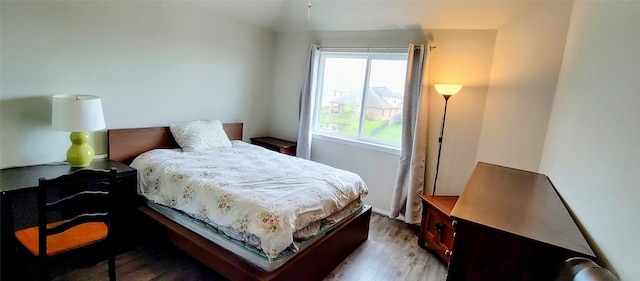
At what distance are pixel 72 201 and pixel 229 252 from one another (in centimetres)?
96

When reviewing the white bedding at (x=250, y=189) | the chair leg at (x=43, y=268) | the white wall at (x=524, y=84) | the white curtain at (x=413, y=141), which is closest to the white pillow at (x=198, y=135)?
the white bedding at (x=250, y=189)

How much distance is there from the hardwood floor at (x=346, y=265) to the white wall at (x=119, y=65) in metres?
1.04

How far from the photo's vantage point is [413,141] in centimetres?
339

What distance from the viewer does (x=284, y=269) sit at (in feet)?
6.26

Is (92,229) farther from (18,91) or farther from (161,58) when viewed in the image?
(161,58)

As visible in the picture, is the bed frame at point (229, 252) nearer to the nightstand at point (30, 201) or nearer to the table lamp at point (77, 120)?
the nightstand at point (30, 201)

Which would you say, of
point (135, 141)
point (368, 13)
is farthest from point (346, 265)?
point (368, 13)

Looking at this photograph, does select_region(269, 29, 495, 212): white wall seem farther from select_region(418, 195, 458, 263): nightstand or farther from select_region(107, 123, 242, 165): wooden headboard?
select_region(107, 123, 242, 165): wooden headboard

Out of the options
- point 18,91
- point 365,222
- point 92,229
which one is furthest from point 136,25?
point 365,222

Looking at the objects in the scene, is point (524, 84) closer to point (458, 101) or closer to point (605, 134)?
point (458, 101)

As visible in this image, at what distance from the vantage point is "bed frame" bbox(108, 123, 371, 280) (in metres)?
1.96

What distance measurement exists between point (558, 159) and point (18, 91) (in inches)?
153

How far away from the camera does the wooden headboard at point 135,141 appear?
286 cm

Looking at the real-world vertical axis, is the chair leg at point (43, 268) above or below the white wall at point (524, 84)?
below
